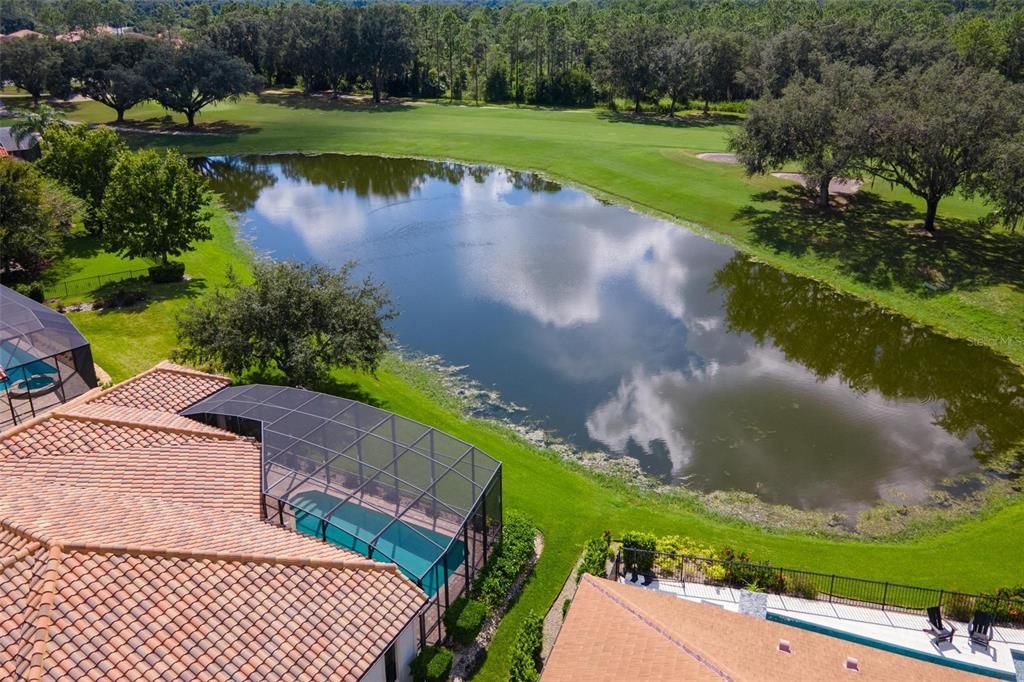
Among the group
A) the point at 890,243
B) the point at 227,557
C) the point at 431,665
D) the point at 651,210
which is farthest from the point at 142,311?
the point at 890,243

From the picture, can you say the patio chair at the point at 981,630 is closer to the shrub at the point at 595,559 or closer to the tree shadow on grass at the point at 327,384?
the shrub at the point at 595,559

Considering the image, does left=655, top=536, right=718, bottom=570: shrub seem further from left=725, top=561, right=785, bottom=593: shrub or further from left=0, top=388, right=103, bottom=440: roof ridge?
left=0, top=388, right=103, bottom=440: roof ridge

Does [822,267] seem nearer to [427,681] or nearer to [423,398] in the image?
[423,398]

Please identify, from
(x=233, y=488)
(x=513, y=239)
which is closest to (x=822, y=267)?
(x=513, y=239)

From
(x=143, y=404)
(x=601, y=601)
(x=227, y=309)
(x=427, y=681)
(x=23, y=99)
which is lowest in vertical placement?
(x=427, y=681)

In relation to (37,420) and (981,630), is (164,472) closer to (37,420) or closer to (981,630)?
(37,420)

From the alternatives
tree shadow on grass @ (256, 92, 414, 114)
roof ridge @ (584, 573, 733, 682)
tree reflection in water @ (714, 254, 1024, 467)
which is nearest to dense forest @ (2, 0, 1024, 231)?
tree shadow on grass @ (256, 92, 414, 114)
